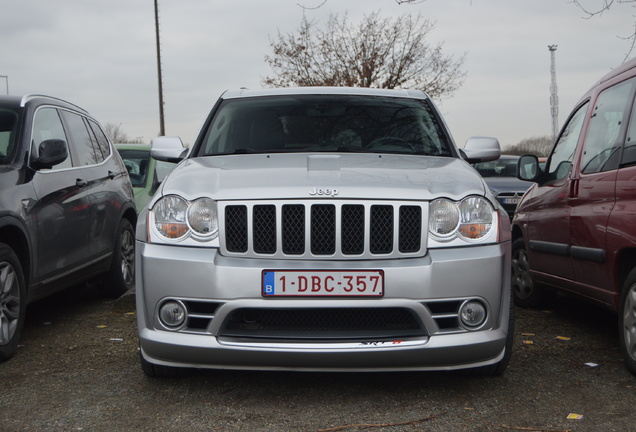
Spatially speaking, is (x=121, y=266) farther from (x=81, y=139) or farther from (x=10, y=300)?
(x=10, y=300)

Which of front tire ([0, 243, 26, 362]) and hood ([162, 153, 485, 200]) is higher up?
hood ([162, 153, 485, 200])

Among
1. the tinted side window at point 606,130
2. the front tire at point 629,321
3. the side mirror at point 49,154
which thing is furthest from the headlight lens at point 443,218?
the side mirror at point 49,154

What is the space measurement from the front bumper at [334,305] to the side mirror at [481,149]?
1.70 metres

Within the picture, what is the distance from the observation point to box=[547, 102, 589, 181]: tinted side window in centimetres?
564

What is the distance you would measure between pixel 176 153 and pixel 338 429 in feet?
8.70

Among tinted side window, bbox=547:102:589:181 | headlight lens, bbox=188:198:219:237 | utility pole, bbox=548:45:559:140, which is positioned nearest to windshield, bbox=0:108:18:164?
headlight lens, bbox=188:198:219:237

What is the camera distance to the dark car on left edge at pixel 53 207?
16.1ft

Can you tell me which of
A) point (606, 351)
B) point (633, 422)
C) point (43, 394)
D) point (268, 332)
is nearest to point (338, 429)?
point (268, 332)

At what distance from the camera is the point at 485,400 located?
394 cm

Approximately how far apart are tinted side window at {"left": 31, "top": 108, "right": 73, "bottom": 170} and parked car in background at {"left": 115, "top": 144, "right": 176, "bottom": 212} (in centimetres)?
401

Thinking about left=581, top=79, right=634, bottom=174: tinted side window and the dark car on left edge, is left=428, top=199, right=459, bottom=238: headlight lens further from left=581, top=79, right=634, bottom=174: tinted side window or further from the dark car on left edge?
the dark car on left edge

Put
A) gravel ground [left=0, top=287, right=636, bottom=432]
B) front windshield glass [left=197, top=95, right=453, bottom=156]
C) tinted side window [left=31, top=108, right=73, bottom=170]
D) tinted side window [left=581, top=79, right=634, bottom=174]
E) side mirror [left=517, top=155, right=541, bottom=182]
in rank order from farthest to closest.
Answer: side mirror [left=517, top=155, right=541, bottom=182], tinted side window [left=31, top=108, right=73, bottom=170], front windshield glass [left=197, top=95, right=453, bottom=156], tinted side window [left=581, top=79, right=634, bottom=174], gravel ground [left=0, top=287, right=636, bottom=432]

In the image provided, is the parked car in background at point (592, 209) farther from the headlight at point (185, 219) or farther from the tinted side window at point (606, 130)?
the headlight at point (185, 219)

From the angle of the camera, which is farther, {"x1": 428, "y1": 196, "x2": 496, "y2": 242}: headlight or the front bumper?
{"x1": 428, "y1": 196, "x2": 496, "y2": 242}: headlight
